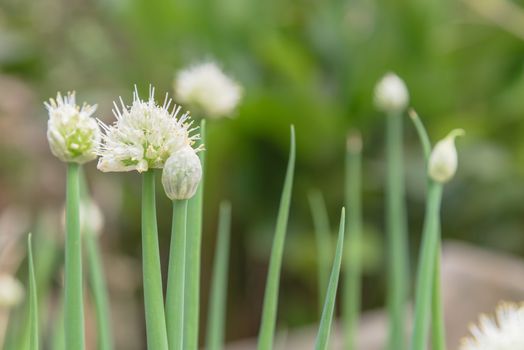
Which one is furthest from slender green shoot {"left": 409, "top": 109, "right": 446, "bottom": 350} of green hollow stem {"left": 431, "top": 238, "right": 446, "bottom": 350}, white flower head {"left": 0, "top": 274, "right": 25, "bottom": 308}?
white flower head {"left": 0, "top": 274, "right": 25, "bottom": 308}

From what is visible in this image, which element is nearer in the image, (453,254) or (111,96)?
(453,254)

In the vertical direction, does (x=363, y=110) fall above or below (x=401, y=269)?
above

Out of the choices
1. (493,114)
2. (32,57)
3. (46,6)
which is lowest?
(493,114)

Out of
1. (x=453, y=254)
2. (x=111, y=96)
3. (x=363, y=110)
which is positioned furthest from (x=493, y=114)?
(x=111, y=96)

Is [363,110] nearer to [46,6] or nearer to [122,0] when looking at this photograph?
[122,0]

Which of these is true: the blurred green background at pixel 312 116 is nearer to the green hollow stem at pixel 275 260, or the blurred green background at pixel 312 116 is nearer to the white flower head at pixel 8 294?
the white flower head at pixel 8 294

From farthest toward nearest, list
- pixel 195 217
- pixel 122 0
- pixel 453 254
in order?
pixel 122 0 < pixel 453 254 < pixel 195 217

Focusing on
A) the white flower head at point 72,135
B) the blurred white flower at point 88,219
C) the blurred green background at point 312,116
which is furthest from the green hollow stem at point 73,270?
the blurred green background at point 312,116
